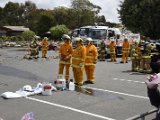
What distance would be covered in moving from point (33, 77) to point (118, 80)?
358 cm

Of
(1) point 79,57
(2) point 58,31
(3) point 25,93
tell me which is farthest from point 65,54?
(2) point 58,31

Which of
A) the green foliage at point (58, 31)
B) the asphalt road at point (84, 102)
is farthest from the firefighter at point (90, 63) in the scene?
the green foliage at point (58, 31)

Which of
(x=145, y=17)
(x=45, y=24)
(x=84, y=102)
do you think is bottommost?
(x=84, y=102)

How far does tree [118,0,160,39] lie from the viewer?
49.8m

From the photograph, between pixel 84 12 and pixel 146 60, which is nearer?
pixel 146 60

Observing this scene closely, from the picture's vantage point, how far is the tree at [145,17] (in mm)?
49844

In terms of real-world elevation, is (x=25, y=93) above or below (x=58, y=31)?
below

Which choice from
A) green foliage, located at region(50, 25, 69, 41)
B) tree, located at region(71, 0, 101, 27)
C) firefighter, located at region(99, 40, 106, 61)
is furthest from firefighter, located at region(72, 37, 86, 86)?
tree, located at region(71, 0, 101, 27)

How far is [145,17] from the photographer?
4997 cm

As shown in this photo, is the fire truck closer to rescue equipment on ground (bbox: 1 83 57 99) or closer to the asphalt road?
the asphalt road

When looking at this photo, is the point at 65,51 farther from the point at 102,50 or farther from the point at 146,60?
the point at 102,50

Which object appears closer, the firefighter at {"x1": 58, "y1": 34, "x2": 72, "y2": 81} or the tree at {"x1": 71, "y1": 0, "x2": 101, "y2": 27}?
the firefighter at {"x1": 58, "y1": 34, "x2": 72, "y2": 81}

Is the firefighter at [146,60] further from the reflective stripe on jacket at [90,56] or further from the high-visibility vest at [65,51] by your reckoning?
the high-visibility vest at [65,51]

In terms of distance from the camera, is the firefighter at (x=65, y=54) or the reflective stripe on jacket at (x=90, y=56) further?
the reflective stripe on jacket at (x=90, y=56)
